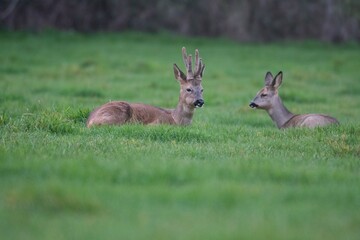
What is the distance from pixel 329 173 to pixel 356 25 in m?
28.3

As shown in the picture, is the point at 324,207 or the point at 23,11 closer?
the point at 324,207

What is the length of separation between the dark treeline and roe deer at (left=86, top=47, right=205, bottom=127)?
73.4 ft

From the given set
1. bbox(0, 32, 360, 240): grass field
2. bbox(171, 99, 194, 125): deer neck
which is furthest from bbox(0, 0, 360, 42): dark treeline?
bbox(171, 99, 194, 125): deer neck

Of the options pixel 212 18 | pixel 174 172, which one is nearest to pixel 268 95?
pixel 174 172

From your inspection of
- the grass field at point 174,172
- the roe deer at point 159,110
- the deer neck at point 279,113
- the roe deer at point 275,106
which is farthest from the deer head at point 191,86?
the deer neck at point 279,113

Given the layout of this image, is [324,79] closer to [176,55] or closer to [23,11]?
[176,55]

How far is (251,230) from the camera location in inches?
244

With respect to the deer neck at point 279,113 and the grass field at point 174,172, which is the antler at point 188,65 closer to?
the grass field at point 174,172

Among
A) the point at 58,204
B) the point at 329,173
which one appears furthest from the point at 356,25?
the point at 58,204

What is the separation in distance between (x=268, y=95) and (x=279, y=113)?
0.47 metres

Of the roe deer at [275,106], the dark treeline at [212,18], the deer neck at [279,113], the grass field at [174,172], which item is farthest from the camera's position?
the dark treeline at [212,18]

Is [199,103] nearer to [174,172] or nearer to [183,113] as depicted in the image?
[183,113]

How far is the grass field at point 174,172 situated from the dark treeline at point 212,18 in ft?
54.7

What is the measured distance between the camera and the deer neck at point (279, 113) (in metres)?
14.4
